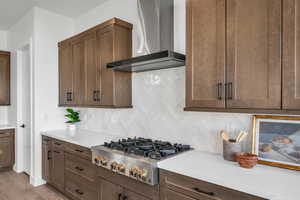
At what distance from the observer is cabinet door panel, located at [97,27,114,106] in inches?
97.4

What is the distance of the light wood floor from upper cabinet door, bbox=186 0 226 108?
257cm

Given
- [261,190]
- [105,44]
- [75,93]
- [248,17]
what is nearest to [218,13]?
→ [248,17]

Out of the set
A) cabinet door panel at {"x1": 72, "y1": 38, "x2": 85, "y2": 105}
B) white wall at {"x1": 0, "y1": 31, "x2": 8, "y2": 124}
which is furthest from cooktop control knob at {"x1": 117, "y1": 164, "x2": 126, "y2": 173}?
white wall at {"x1": 0, "y1": 31, "x2": 8, "y2": 124}

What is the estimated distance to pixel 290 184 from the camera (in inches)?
46.6

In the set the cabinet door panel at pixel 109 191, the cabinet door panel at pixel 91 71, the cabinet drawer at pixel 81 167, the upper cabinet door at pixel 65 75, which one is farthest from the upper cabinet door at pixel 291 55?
the upper cabinet door at pixel 65 75

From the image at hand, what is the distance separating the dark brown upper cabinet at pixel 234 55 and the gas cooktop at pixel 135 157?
0.51 m

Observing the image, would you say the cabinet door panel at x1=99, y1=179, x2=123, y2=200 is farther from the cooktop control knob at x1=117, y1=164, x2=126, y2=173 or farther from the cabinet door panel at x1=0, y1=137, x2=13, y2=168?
the cabinet door panel at x1=0, y1=137, x2=13, y2=168

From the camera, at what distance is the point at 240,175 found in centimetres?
132

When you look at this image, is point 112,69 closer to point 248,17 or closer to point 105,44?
point 105,44

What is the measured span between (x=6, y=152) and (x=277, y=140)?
15.3ft

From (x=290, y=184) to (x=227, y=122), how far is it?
72cm

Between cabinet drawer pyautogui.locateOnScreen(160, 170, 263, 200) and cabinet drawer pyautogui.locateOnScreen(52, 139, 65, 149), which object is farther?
cabinet drawer pyautogui.locateOnScreen(52, 139, 65, 149)

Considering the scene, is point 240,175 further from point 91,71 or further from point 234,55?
point 91,71

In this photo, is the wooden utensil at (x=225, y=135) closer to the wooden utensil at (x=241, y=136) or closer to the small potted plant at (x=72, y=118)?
the wooden utensil at (x=241, y=136)
